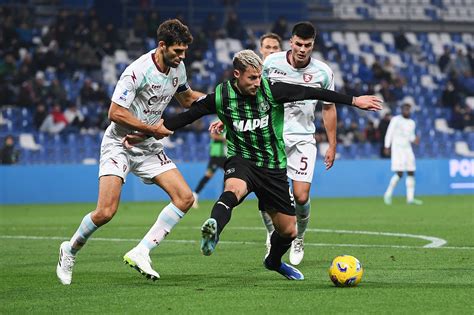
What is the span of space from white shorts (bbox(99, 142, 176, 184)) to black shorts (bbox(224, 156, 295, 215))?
2.80 feet

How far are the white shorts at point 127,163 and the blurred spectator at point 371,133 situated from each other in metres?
20.5

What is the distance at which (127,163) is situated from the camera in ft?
30.2

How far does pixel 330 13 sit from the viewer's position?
1479 inches

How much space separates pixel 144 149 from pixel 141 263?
1.10m

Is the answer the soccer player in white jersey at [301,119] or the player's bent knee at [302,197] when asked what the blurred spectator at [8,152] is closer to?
the soccer player in white jersey at [301,119]

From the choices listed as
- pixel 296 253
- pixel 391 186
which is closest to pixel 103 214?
pixel 296 253

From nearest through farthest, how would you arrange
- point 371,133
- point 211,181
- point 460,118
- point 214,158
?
point 214,158
point 211,181
point 371,133
point 460,118

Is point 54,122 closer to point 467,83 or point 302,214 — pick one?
point 467,83

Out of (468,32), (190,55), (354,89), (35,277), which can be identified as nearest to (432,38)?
(468,32)

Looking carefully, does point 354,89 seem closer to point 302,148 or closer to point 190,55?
point 190,55

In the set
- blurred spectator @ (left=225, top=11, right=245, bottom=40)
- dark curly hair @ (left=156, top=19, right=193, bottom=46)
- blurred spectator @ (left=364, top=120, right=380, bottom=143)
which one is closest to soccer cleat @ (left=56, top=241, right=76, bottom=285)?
dark curly hair @ (left=156, top=19, right=193, bottom=46)

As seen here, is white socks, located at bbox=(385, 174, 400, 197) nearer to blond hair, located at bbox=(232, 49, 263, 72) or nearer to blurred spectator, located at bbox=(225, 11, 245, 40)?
blurred spectator, located at bbox=(225, 11, 245, 40)

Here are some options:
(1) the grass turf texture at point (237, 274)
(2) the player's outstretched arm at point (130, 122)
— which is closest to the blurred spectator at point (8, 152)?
(1) the grass turf texture at point (237, 274)

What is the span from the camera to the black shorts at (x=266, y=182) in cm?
852
